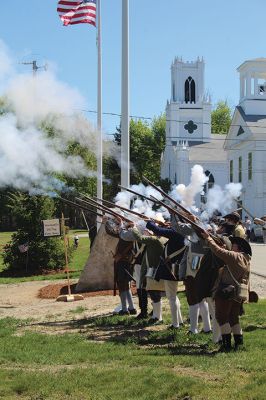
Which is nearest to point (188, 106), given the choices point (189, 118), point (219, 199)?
point (189, 118)

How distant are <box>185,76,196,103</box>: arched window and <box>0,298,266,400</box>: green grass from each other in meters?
73.0

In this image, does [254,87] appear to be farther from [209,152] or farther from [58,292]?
[58,292]

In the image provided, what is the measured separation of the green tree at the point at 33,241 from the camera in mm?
24562

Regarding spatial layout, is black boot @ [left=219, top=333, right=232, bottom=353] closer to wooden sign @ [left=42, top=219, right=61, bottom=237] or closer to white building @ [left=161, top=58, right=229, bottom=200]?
wooden sign @ [left=42, top=219, right=61, bottom=237]

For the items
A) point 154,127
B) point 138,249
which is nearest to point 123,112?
point 138,249

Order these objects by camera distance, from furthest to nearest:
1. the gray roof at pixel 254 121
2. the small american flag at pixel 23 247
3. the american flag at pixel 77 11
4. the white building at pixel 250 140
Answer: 1. the gray roof at pixel 254 121
2. the white building at pixel 250 140
3. the small american flag at pixel 23 247
4. the american flag at pixel 77 11

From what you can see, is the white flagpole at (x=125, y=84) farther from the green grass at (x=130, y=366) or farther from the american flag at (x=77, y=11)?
the green grass at (x=130, y=366)

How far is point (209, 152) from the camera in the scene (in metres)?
74.5

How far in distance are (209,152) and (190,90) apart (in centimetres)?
1238

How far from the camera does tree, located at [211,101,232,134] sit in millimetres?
100875

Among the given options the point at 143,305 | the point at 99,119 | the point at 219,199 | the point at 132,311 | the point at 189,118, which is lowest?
the point at 132,311

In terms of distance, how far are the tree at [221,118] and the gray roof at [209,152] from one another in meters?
21.8

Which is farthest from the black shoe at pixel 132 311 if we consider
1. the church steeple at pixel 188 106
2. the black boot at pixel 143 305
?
the church steeple at pixel 188 106

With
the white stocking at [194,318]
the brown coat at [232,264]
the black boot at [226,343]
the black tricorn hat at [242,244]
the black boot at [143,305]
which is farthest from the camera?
the black boot at [143,305]
